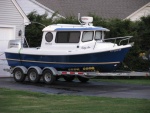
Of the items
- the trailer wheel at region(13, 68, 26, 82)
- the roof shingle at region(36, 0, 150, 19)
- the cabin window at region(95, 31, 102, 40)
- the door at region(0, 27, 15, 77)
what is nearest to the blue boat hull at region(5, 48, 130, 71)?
the trailer wheel at region(13, 68, 26, 82)

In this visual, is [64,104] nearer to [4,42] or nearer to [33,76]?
[33,76]

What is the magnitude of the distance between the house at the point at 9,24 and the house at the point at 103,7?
11.6 m

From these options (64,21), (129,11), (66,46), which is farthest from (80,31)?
(129,11)

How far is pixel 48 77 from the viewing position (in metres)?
21.0

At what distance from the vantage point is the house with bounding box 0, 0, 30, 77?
83.1ft

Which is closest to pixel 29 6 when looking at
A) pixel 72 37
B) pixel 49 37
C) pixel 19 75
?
pixel 49 37

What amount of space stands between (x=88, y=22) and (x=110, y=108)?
1008 centimetres

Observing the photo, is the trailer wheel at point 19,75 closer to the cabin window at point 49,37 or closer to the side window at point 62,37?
the cabin window at point 49,37

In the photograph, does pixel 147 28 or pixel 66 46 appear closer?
pixel 66 46

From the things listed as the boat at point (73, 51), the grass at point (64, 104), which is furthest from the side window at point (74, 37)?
the grass at point (64, 104)

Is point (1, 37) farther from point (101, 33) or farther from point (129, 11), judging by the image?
point (129, 11)

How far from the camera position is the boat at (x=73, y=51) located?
787 inches

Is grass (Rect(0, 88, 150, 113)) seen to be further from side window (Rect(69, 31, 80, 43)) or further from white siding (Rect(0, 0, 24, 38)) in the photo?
white siding (Rect(0, 0, 24, 38))

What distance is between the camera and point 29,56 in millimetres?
21672
